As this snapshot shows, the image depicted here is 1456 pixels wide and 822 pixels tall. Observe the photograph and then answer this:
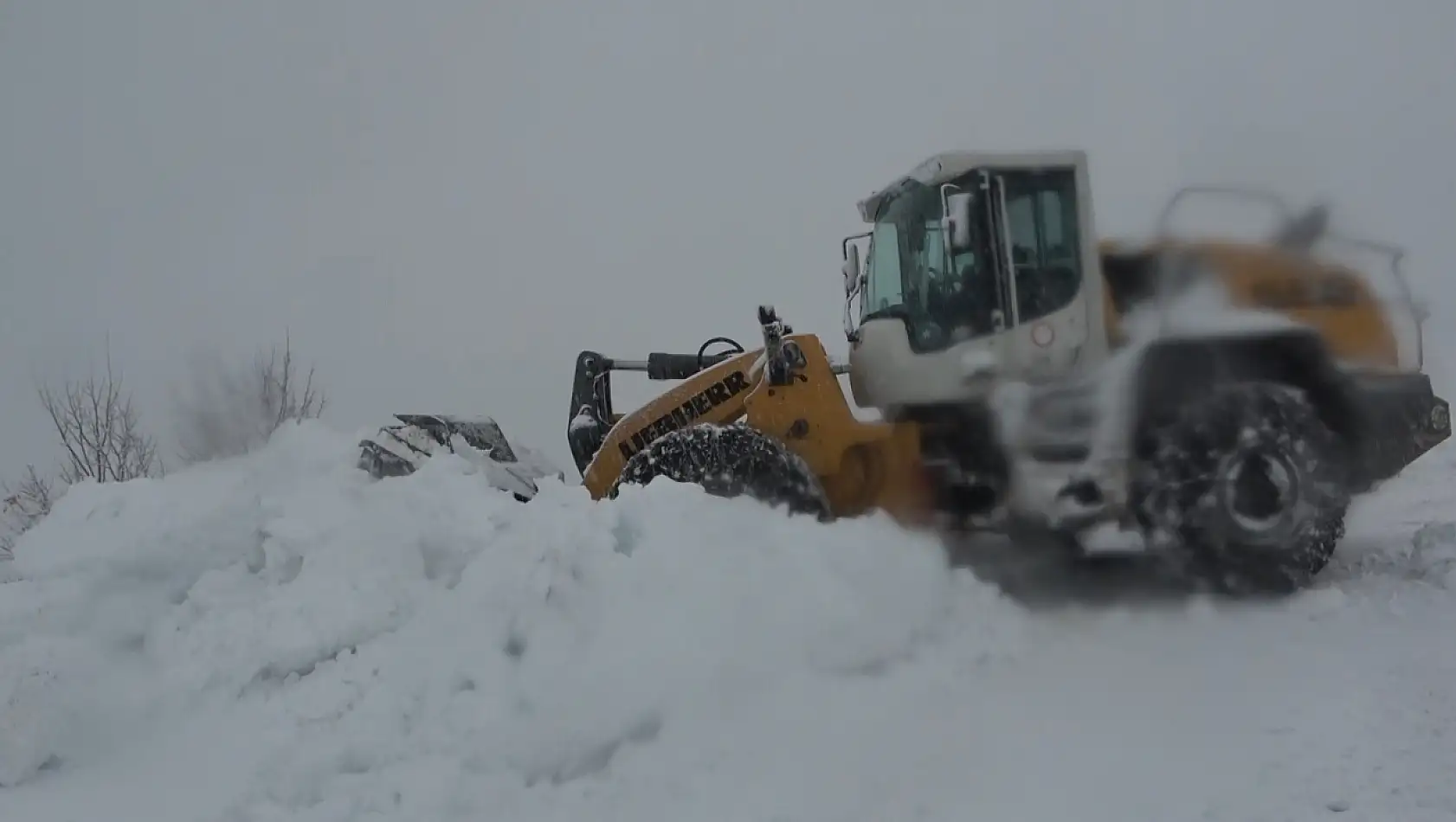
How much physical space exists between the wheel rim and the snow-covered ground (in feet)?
1.72

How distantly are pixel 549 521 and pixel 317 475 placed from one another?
1722 mm

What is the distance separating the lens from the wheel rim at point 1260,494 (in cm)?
569

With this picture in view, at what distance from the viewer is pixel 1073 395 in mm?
6195

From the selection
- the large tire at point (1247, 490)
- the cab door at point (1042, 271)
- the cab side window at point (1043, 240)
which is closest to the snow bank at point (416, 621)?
the large tire at point (1247, 490)

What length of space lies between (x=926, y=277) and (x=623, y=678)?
3.69 meters

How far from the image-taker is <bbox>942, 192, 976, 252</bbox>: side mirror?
6.00 meters

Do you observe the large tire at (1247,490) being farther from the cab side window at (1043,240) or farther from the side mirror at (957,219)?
the side mirror at (957,219)

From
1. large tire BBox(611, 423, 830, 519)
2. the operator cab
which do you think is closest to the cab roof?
the operator cab

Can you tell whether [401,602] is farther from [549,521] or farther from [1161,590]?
[1161,590]

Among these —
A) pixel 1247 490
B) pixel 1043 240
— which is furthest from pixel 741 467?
pixel 1247 490

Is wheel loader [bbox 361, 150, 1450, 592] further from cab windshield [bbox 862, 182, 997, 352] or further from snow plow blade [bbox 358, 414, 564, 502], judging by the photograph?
snow plow blade [bbox 358, 414, 564, 502]

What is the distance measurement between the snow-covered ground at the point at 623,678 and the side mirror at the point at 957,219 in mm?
1823

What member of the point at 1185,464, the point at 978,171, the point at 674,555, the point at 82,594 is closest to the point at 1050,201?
the point at 978,171

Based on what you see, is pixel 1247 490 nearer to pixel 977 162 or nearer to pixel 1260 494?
pixel 1260 494
